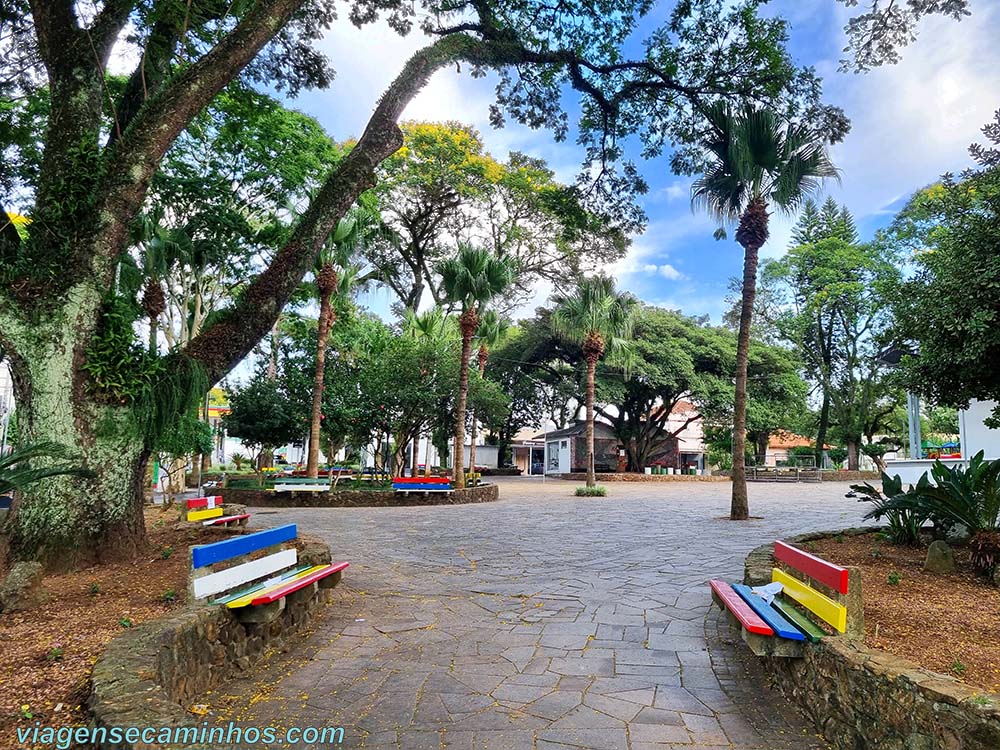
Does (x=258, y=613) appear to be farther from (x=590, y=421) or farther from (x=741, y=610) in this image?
(x=590, y=421)

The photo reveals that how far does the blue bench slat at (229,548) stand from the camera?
3.84 metres

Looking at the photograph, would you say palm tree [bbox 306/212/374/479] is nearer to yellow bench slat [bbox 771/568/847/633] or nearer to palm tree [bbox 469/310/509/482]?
palm tree [bbox 469/310/509/482]

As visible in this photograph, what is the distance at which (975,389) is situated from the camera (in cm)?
624

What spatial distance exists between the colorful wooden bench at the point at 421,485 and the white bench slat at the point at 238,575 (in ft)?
38.3

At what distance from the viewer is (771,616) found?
3.90 m

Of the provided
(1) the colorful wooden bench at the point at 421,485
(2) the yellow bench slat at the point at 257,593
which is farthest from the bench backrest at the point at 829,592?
(1) the colorful wooden bench at the point at 421,485

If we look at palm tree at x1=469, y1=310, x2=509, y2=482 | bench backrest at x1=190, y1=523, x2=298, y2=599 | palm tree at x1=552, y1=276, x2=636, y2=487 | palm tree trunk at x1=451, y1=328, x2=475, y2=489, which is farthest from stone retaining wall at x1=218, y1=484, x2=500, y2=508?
bench backrest at x1=190, y1=523, x2=298, y2=599

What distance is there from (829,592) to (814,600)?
20 centimetres

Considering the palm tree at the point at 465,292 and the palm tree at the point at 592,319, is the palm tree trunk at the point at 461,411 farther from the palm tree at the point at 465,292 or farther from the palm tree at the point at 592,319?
the palm tree at the point at 592,319

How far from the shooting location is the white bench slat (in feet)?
12.8

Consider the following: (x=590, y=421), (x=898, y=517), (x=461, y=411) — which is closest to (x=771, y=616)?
(x=898, y=517)

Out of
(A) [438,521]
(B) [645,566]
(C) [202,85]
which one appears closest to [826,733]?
(B) [645,566]

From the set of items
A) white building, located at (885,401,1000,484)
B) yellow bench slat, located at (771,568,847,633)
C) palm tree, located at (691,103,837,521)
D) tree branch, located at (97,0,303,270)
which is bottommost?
yellow bench slat, located at (771,568,847,633)

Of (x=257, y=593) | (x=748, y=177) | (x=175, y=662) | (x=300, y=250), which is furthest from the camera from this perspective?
(x=748, y=177)
